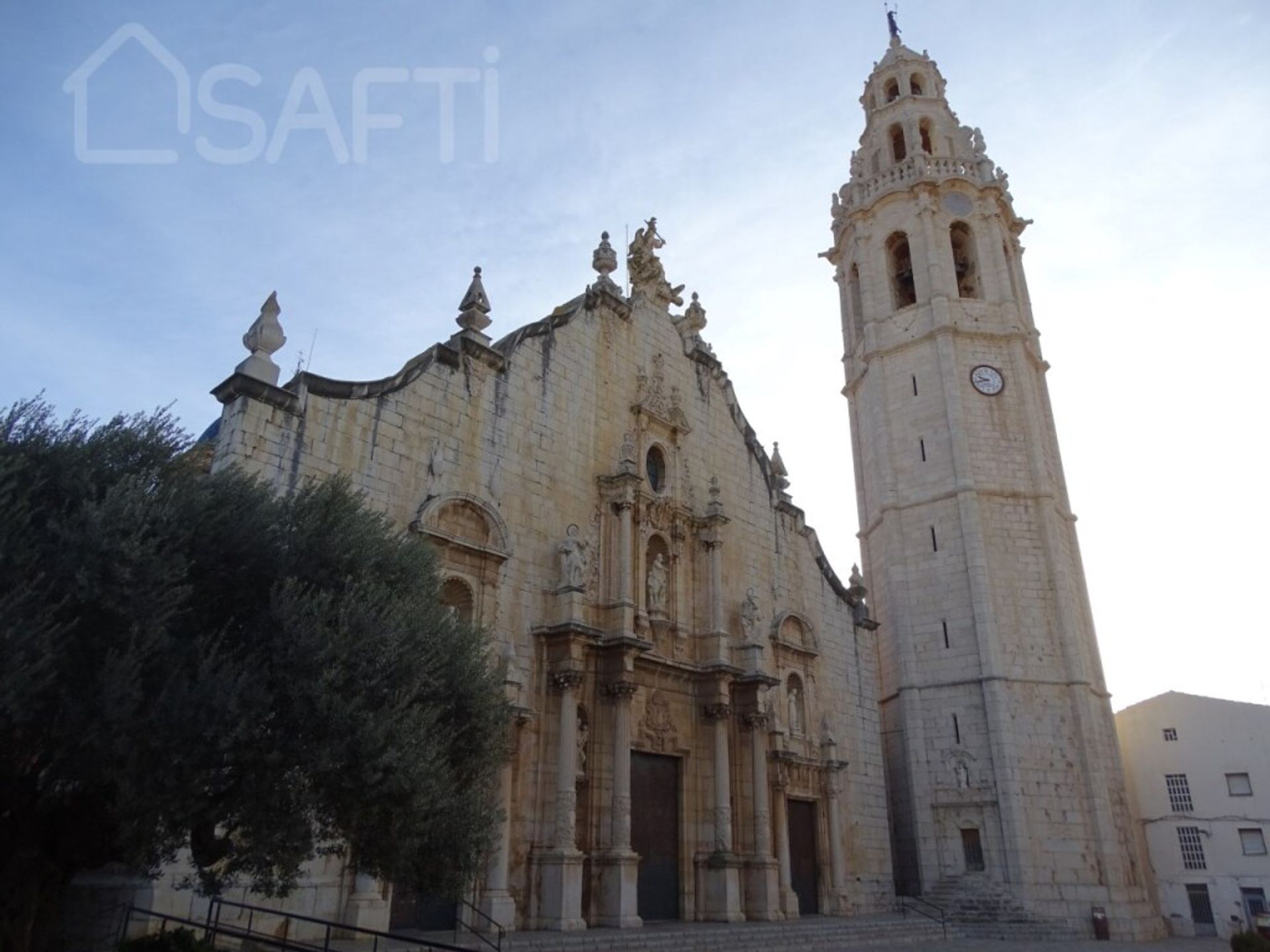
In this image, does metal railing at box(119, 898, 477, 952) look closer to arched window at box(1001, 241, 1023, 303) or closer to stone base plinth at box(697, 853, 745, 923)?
stone base plinth at box(697, 853, 745, 923)

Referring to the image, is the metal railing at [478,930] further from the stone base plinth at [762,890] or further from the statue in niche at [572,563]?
the stone base plinth at [762,890]

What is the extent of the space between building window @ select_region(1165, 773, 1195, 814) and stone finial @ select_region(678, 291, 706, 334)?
21320 millimetres

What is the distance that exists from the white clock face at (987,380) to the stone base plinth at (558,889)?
15.9 meters

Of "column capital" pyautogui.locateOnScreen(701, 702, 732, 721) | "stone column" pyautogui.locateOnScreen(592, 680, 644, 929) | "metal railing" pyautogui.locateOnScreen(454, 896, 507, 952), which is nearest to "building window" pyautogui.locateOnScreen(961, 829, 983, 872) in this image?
"column capital" pyautogui.locateOnScreen(701, 702, 732, 721)

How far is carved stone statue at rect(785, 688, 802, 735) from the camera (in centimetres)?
1967

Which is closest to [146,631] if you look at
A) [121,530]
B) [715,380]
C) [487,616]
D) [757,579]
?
[121,530]

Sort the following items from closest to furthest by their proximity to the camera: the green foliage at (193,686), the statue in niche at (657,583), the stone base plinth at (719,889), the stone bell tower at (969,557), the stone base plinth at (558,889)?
the green foliage at (193,686) < the stone base plinth at (558,889) < the stone base plinth at (719,889) < the statue in niche at (657,583) < the stone bell tower at (969,557)

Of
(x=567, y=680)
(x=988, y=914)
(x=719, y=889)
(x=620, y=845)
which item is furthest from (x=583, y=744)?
(x=988, y=914)

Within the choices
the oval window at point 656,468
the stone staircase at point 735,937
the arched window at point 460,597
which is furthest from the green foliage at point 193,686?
the oval window at point 656,468

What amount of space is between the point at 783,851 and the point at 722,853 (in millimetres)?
2011

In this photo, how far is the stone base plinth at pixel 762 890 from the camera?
1688cm

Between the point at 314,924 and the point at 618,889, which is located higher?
the point at 618,889

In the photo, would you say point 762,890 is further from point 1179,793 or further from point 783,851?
point 1179,793

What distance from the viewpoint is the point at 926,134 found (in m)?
29.2
